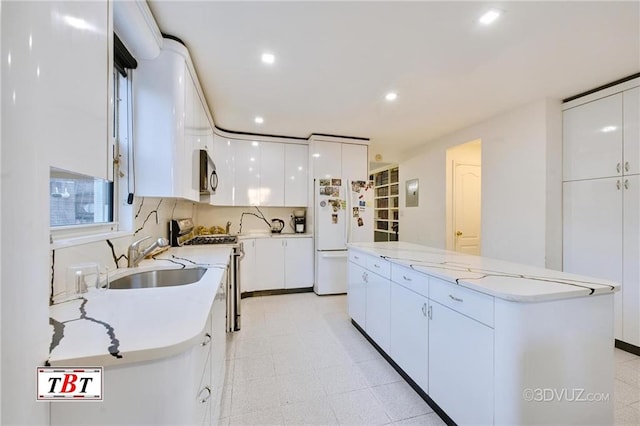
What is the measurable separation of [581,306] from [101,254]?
2422mm

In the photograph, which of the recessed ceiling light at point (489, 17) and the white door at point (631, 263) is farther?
the white door at point (631, 263)

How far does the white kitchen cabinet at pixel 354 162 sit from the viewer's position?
4199 mm

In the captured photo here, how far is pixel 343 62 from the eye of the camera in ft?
6.99

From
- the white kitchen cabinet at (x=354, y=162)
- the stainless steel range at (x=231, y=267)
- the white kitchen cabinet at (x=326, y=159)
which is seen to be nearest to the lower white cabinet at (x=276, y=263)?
the stainless steel range at (x=231, y=267)

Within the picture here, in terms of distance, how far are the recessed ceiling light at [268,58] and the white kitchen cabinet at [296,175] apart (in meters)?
2.12

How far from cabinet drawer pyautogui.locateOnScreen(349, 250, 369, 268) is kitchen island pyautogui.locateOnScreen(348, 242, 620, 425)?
39.7 inches

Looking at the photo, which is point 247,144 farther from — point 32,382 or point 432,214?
point 32,382

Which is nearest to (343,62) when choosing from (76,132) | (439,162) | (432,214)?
(76,132)

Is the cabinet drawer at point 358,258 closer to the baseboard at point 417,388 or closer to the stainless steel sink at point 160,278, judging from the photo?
the baseboard at point 417,388

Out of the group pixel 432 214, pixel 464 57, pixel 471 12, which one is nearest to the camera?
pixel 471 12

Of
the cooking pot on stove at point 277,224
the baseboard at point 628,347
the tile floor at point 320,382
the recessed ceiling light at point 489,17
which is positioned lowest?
the tile floor at point 320,382

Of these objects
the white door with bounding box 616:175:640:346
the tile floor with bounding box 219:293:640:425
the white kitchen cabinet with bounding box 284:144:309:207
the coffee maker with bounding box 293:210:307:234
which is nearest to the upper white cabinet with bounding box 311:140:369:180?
the white kitchen cabinet with bounding box 284:144:309:207

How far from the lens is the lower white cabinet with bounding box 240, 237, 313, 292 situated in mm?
3920

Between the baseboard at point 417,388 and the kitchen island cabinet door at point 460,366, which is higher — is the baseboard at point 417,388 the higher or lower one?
the lower one
